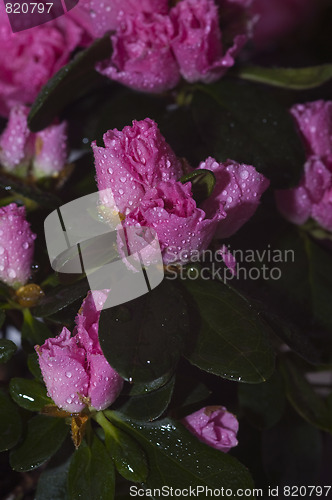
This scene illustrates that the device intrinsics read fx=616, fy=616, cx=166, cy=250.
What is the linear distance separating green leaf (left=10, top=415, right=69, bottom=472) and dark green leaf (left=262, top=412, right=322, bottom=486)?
0.81 ft

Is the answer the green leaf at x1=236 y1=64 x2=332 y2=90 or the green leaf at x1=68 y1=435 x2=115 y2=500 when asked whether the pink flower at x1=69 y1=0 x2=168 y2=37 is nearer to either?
the green leaf at x1=236 y1=64 x2=332 y2=90

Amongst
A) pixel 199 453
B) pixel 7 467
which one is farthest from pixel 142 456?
pixel 7 467

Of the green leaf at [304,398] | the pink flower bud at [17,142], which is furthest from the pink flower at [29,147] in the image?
the green leaf at [304,398]

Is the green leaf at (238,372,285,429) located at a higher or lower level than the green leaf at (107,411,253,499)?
lower

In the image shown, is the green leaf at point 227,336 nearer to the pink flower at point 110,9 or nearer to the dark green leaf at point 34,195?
the dark green leaf at point 34,195

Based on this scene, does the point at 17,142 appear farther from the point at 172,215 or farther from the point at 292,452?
the point at 292,452

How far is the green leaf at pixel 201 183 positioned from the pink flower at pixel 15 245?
0.50 ft

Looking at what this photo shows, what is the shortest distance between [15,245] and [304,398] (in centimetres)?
34

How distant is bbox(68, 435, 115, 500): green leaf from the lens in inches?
18.9

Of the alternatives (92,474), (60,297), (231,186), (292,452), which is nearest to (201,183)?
(231,186)

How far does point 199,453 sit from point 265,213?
256mm

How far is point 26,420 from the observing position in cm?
53

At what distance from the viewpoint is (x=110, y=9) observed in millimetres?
611

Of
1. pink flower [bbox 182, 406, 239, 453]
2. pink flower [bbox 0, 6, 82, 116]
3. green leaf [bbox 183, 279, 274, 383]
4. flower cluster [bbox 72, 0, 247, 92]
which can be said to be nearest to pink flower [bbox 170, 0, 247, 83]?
flower cluster [bbox 72, 0, 247, 92]
